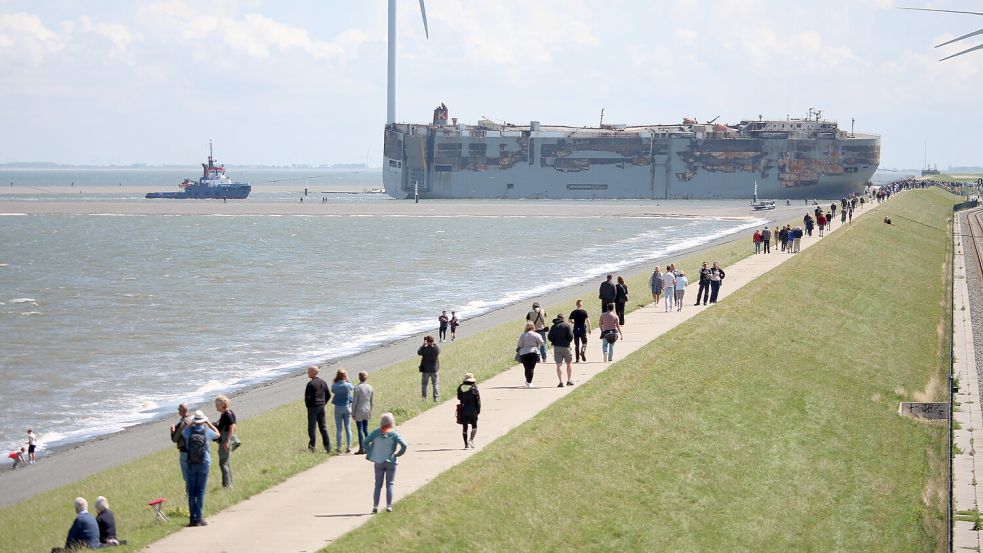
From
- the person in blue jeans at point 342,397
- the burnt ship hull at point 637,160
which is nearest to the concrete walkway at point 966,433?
the person in blue jeans at point 342,397

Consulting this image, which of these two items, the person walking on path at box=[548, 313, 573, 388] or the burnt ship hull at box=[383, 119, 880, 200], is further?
the burnt ship hull at box=[383, 119, 880, 200]

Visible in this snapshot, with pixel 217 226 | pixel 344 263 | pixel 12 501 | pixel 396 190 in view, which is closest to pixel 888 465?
pixel 12 501

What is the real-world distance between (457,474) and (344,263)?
5946 centimetres

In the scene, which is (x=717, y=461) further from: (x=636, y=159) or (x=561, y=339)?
(x=636, y=159)

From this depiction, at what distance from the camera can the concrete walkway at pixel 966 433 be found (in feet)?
56.4

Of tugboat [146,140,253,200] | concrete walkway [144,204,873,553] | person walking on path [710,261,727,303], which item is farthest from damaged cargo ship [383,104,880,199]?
concrete walkway [144,204,873,553]

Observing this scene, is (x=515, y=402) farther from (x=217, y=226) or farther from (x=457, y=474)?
(x=217, y=226)

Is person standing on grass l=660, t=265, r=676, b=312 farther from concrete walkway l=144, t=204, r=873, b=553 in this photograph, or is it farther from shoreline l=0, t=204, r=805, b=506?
concrete walkway l=144, t=204, r=873, b=553

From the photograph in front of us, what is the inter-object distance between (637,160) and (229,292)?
101 meters

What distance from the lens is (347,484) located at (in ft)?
53.3

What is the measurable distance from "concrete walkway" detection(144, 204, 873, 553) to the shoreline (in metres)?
5.79

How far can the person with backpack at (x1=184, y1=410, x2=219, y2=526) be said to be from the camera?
14.4 metres

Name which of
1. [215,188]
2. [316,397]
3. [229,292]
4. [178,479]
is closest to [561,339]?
[316,397]

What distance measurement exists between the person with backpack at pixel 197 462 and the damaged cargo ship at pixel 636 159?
5461 inches
